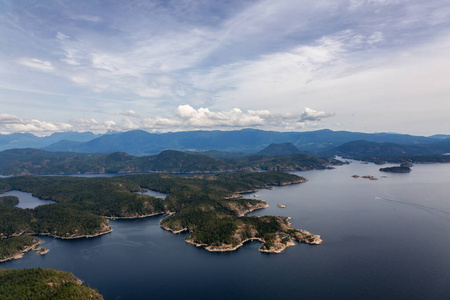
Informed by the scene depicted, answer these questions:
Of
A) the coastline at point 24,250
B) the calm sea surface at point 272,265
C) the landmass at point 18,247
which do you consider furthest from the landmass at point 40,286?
the landmass at point 18,247

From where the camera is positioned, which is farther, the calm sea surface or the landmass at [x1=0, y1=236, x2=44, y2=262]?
the landmass at [x1=0, y1=236, x2=44, y2=262]

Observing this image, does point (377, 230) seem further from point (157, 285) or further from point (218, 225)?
point (157, 285)

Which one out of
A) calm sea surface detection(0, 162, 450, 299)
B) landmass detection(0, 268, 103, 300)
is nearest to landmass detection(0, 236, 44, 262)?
calm sea surface detection(0, 162, 450, 299)

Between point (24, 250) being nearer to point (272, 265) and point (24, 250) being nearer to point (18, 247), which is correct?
point (18, 247)

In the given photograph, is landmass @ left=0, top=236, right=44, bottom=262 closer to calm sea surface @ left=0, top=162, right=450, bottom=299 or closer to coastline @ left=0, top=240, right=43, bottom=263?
coastline @ left=0, top=240, right=43, bottom=263

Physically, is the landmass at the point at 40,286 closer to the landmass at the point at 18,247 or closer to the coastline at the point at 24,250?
the coastline at the point at 24,250

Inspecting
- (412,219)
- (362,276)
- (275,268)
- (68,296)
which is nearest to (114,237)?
(68,296)

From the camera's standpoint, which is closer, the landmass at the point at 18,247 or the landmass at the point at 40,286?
the landmass at the point at 40,286

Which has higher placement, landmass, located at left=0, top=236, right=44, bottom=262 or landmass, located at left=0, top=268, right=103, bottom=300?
landmass, located at left=0, top=268, right=103, bottom=300

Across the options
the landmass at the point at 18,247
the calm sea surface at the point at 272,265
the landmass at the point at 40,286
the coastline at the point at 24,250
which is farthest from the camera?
the landmass at the point at 18,247
